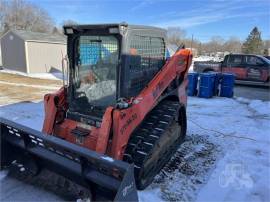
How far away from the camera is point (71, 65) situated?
4.01 metres

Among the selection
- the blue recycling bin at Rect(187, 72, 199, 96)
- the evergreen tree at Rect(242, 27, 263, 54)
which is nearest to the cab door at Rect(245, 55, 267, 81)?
the blue recycling bin at Rect(187, 72, 199, 96)

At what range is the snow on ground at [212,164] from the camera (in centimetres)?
366

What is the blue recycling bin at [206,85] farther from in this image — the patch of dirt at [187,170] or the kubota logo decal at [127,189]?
the kubota logo decal at [127,189]

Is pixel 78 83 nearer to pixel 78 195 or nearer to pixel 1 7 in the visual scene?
pixel 78 195

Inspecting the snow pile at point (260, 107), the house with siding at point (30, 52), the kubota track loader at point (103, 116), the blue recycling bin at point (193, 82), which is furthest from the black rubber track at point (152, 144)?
the house with siding at point (30, 52)

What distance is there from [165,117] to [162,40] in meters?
1.39

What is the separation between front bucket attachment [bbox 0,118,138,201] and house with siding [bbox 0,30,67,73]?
16.7m

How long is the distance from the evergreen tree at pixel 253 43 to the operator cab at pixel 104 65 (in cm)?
4771

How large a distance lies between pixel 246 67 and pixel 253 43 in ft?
123

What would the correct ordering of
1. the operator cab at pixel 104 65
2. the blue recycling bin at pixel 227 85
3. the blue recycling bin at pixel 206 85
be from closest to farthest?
the operator cab at pixel 104 65 → the blue recycling bin at pixel 206 85 → the blue recycling bin at pixel 227 85

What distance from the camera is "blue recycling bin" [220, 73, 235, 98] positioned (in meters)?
11.0

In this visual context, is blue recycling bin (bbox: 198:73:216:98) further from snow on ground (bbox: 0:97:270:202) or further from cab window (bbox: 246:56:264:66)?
cab window (bbox: 246:56:264:66)

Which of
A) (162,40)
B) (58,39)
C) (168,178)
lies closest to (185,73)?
(162,40)

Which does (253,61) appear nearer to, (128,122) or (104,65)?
(104,65)
